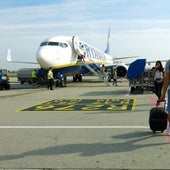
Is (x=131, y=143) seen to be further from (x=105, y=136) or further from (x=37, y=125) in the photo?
(x=37, y=125)

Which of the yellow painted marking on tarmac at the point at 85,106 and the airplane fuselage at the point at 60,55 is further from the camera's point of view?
the airplane fuselage at the point at 60,55

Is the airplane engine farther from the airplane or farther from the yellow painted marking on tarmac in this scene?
the yellow painted marking on tarmac

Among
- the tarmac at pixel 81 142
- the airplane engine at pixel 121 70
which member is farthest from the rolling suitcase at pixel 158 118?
the airplane engine at pixel 121 70

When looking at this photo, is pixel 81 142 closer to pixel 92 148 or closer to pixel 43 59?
pixel 92 148

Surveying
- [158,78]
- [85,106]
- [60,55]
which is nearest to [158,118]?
[85,106]

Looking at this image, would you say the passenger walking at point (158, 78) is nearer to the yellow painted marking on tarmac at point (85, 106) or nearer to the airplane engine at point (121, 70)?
the yellow painted marking on tarmac at point (85, 106)

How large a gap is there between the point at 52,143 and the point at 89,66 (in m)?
29.0

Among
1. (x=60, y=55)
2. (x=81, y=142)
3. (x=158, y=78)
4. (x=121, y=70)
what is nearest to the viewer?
(x=81, y=142)

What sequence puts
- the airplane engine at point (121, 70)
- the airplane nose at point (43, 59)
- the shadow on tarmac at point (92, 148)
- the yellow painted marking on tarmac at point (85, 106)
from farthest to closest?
the airplane engine at point (121, 70) < the airplane nose at point (43, 59) < the yellow painted marking on tarmac at point (85, 106) < the shadow on tarmac at point (92, 148)

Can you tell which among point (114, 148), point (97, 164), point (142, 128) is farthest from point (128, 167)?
point (142, 128)

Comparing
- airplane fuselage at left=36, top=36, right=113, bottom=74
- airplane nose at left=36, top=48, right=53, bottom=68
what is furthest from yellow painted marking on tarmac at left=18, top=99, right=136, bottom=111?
airplane fuselage at left=36, top=36, right=113, bottom=74

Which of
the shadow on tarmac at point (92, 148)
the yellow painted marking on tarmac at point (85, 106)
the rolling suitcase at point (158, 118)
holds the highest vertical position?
the rolling suitcase at point (158, 118)

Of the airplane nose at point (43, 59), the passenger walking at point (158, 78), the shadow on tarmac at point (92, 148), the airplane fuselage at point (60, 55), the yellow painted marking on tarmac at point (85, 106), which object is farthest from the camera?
the airplane fuselage at point (60, 55)

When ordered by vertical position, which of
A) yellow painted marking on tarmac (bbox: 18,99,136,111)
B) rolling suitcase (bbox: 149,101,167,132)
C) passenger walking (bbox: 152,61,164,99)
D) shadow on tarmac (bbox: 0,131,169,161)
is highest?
passenger walking (bbox: 152,61,164,99)
